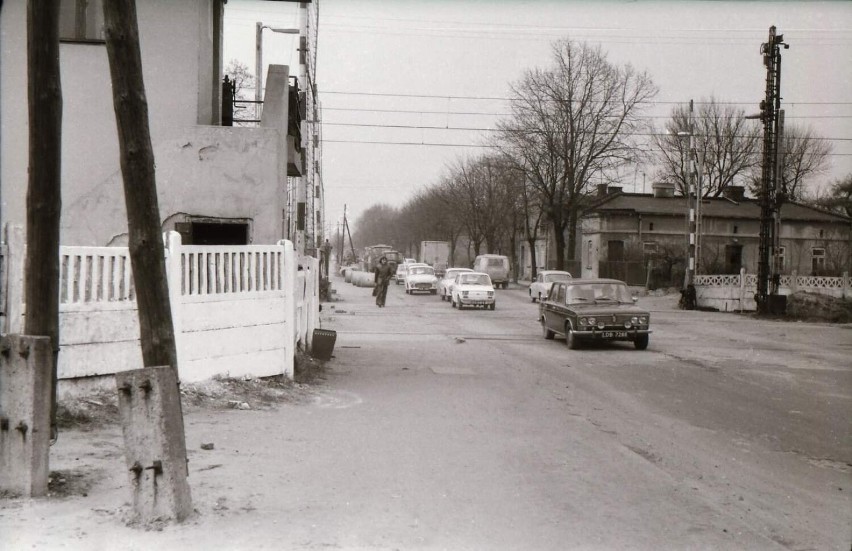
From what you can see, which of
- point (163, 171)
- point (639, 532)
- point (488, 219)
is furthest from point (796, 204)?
point (639, 532)

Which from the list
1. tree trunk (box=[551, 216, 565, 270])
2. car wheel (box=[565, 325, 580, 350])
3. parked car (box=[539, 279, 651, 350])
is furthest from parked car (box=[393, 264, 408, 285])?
car wheel (box=[565, 325, 580, 350])

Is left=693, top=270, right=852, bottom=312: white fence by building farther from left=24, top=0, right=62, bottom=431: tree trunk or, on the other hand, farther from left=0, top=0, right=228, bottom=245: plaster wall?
left=24, top=0, right=62, bottom=431: tree trunk

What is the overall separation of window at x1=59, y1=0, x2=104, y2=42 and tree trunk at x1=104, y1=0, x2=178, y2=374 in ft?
29.3

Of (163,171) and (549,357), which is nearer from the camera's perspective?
(163,171)

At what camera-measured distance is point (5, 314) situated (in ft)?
23.5

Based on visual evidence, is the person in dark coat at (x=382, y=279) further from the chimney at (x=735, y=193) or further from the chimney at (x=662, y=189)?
the chimney at (x=735, y=193)

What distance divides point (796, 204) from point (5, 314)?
2451 inches

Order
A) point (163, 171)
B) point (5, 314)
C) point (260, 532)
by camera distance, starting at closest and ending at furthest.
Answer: point (260, 532) → point (5, 314) → point (163, 171)

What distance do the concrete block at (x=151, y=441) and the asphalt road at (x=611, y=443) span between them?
1.55 m

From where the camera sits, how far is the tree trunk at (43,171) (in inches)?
222

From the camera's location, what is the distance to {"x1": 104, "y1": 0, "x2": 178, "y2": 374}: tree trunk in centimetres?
529

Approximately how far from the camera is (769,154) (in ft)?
107

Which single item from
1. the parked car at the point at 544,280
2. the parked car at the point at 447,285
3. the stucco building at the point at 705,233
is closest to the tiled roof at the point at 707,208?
the stucco building at the point at 705,233

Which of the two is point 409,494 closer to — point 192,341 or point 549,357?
point 192,341
